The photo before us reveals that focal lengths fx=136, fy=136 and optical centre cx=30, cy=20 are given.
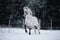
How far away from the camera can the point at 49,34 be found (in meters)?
1.20

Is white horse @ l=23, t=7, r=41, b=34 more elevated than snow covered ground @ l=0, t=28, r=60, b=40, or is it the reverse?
white horse @ l=23, t=7, r=41, b=34

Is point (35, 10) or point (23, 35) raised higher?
point (35, 10)

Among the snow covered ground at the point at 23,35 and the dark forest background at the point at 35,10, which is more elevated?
the dark forest background at the point at 35,10

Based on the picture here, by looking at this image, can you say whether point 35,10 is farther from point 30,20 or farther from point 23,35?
point 23,35

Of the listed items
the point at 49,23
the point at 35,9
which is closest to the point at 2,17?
the point at 35,9

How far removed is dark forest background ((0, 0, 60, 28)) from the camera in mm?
1193

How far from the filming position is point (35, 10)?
1.20m

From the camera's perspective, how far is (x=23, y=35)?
1178mm

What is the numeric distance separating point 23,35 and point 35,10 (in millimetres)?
242

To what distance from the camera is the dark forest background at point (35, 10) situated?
3.92ft

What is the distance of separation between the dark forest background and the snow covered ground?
2.4 inches

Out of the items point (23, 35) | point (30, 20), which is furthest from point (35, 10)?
point (23, 35)

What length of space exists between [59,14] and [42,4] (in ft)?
0.57

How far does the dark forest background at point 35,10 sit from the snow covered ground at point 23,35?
→ 2.4 inches
